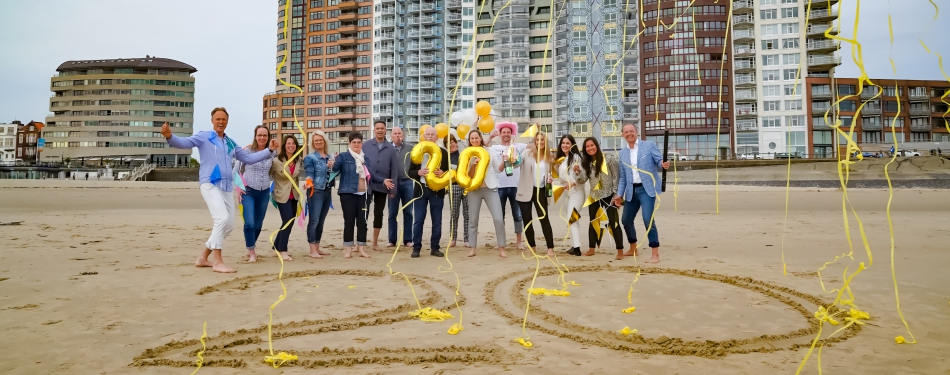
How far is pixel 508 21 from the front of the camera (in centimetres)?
6869

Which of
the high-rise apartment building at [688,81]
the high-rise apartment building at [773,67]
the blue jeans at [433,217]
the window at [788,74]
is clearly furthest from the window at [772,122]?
the blue jeans at [433,217]

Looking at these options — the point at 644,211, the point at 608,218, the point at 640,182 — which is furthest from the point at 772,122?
the point at 644,211

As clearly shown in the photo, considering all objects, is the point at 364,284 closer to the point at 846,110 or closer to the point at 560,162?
the point at 560,162

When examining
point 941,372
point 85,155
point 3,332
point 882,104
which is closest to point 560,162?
point 941,372

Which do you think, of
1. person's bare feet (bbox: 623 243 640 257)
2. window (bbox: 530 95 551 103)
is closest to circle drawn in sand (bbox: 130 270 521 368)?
person's bare feet (bbox: 623 243 640 257)

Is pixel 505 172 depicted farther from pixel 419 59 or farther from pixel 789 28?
pixel 419 59

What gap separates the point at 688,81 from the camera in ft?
Result: 196

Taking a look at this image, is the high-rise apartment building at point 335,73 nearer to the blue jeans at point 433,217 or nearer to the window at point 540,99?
the window at point 540,99

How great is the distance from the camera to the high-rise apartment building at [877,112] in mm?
59781

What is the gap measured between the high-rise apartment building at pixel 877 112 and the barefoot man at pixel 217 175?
215ft

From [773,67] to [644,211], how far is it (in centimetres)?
6538

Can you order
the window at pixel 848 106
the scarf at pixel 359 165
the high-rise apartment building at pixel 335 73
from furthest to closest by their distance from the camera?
the high-rise apartment building at pixel 335 73 → the window at pixel 848 106 → the scarf at pixel 359 165

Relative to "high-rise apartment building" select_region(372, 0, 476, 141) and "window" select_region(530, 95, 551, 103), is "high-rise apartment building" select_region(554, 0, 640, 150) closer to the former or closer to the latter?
"window" select_region(530, 95, 551, 103)

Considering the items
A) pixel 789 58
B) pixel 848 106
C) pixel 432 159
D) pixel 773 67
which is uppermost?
pixel 789 58
